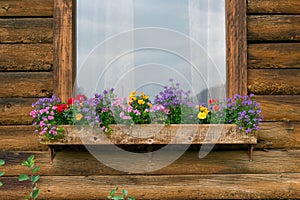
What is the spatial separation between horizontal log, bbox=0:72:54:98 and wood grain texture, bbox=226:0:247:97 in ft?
3.36

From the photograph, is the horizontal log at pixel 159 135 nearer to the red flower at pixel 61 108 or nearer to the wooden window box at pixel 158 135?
the wooden window box at pixel 158 135

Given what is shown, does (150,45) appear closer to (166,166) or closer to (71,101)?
(71,101)

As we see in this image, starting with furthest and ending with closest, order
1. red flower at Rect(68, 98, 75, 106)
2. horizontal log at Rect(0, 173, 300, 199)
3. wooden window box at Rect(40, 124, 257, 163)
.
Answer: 1. horizontal log at Rect(0, 173, 300, 199)
2. red flower at Rect(68, 98, 75, 106)
3. wooden window box at Rect(40, 124, 257, 163)

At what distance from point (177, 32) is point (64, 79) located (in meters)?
0.71

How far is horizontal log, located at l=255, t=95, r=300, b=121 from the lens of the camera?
255 centimetres

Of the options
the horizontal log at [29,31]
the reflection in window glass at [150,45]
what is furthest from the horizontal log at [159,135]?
the horizontal log at [29,31]

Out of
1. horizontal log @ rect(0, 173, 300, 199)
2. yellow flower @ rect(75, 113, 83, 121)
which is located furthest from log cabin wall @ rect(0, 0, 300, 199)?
yellow flower @ rect(75, 113, 83, 121)

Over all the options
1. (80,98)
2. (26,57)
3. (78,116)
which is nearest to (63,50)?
(26,57)

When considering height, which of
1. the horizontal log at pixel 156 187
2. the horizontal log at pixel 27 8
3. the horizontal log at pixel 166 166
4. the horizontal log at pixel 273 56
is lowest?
the horizontal log at pixel 156 187

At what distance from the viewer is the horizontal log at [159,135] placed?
2.29 meters

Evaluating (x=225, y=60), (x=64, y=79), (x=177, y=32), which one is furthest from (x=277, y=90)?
(x=64, y=79)

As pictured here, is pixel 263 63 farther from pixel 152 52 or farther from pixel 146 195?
pixel 146 195

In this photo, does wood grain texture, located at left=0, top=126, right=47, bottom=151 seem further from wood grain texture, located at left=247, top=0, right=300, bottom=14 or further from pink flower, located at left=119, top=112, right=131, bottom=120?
wood grain texture, located at left=247, top=0, right=300, bottom=14

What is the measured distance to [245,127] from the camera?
231 cm
